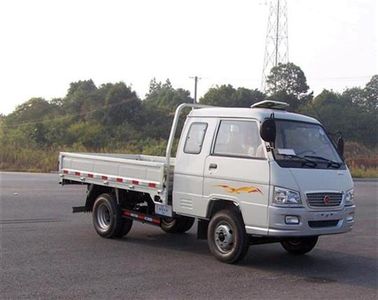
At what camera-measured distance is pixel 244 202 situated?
8.35 metres

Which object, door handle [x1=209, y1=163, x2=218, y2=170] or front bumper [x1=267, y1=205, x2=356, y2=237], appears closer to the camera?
front bumper [x1=267, y1=205, x2=356, y2=237]

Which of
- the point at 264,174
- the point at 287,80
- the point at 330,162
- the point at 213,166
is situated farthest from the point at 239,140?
the point at 287,80

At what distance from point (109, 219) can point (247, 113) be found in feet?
10.9

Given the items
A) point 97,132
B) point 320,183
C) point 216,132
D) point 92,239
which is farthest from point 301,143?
point 97,132

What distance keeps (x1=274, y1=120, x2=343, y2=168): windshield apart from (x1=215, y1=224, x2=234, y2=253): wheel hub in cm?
125

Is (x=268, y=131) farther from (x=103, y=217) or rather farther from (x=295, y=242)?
(x=103, y=217)

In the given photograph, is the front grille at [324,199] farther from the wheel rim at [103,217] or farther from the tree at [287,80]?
the tree at [287,80]

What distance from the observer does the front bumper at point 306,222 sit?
26.2 feet

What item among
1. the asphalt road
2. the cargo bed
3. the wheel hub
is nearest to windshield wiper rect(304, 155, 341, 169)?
the asphalt road

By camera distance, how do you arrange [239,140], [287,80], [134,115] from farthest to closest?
[287,80], [134,115], [239,140]

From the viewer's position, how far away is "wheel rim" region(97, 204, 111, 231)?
10.6m

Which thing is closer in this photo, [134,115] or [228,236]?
[228,236]

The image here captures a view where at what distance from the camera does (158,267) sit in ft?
26.8

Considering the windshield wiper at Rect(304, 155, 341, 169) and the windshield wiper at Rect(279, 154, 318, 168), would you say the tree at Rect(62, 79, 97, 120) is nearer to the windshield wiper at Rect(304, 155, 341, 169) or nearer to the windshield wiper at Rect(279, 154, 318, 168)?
the windshield wiper at Rect(304, 155, 341, 169)
